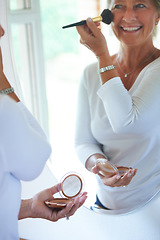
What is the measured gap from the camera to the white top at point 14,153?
15.4 inches

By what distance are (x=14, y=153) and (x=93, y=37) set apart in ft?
0.87

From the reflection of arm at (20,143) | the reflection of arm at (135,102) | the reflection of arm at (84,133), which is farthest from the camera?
the reflection of arm at (84,133)

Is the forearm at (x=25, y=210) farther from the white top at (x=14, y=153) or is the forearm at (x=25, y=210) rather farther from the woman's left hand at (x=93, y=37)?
the woman's left hand at (x=93, y=37)

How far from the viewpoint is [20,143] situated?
40 cm

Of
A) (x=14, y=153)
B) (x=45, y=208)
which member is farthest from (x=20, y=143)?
(x=45, y=208)

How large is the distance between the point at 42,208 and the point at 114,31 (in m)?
0.34

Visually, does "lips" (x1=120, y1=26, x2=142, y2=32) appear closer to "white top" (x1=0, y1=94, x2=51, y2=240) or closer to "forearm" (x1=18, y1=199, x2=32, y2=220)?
"white top" (x1=0, y1=94, x2=51, y2=240)

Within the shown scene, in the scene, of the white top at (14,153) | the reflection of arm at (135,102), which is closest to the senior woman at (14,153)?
the white top at (14,153)

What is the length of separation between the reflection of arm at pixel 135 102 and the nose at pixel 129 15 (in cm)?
9

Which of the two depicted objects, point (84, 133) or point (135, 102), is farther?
point (84, 133)

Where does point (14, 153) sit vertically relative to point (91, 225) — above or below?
above

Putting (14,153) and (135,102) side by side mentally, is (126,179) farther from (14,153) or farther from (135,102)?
(14,153)

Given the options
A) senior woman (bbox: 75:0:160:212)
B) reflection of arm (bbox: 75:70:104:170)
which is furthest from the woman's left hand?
reflection of arm (bbox: 75:70:104:170)

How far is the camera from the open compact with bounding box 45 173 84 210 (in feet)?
1.86
